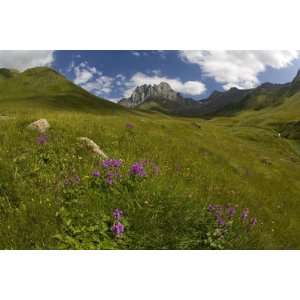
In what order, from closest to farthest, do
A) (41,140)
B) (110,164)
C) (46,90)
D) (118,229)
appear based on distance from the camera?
(118,229)
(110,164)
(41,140)
(46,90)

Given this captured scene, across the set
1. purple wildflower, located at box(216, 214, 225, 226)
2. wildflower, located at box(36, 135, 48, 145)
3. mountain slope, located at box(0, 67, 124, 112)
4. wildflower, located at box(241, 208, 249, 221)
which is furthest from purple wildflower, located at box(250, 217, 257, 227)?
mountain slope, located at box(0, 67, 124, 112)

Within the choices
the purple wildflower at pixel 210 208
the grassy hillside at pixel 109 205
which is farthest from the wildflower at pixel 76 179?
the purple wildflower at pixel 210 208

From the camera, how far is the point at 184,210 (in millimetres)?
5332

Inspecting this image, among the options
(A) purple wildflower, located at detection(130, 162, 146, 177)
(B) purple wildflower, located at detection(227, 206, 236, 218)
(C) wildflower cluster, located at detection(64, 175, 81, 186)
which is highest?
(A) purple wildflower, located at detection(130, 162, 146, 177)

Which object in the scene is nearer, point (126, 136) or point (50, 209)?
point (50, 209)

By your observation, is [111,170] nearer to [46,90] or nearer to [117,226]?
[117,226]

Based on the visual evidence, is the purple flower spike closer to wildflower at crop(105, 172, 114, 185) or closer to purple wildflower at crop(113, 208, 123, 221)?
wildflower at crop(105, 172, 114, 185)

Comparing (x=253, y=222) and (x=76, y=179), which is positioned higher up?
(x=76, y=179)

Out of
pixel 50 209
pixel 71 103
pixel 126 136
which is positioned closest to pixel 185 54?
pixel 126 136

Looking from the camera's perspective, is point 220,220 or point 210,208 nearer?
point 220,220

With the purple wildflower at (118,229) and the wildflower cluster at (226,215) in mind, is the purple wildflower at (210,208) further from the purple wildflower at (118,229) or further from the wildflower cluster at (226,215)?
the purple wildflower at (118,229)

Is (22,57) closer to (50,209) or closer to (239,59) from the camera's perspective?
(50,209)

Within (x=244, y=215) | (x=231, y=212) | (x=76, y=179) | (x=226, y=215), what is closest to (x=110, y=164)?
(x=76, y=179)
